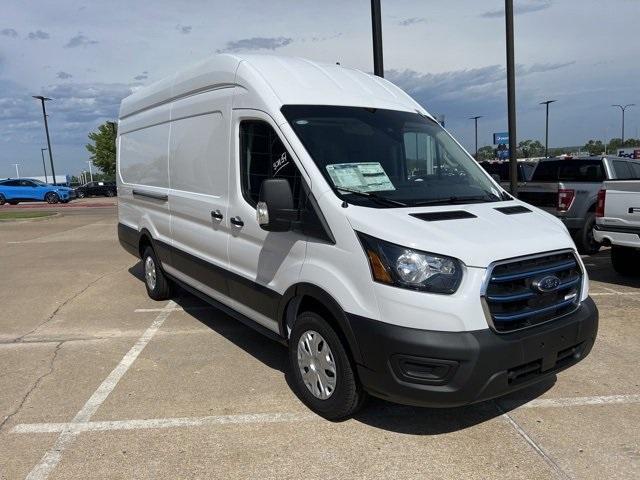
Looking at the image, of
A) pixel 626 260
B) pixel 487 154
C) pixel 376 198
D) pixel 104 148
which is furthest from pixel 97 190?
pixel 487 154

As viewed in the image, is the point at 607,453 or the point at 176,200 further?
the point at 176,200

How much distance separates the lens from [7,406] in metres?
4.05

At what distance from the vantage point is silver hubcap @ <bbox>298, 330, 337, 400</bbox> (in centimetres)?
359

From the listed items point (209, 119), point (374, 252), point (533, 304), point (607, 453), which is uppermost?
point (209, 119)

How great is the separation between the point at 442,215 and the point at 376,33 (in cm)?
696

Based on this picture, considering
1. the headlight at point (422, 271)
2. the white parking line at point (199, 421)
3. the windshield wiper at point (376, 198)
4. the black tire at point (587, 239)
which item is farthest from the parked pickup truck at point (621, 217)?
the headlight at point (422, 271)

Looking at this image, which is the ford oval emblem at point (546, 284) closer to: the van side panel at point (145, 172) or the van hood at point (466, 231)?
the van hood at point (466, 231)

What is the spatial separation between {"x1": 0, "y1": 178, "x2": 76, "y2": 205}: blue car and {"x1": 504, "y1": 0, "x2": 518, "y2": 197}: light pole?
107 feet

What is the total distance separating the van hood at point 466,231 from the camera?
3.08 metres

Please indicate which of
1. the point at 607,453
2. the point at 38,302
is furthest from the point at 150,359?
the point at 607,453

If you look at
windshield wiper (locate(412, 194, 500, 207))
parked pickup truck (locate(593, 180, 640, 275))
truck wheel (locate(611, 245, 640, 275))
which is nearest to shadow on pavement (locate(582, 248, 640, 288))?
truck wheel (locate(611, 245, 640, 275))

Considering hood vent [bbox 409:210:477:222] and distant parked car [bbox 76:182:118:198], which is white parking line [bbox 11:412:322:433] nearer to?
hood vent [bbox 409:210:477:222]

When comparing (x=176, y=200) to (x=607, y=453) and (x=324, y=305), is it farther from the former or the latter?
(x=607, y=453)

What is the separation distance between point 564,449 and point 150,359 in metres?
3.49
